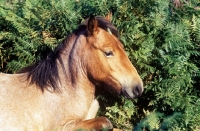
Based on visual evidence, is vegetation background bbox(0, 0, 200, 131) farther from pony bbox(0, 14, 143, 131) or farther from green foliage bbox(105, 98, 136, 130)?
pony bbox(0, 14, 143, 131)

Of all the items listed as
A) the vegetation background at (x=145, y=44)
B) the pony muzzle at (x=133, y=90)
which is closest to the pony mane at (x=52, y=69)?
the pony muzzle at (x=133, y=90)

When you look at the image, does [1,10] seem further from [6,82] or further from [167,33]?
[167,33]

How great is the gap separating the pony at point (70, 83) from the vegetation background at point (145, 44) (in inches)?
23.7

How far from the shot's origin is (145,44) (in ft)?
18.9

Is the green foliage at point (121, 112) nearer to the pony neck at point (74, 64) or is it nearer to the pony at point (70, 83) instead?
the pony at point (70, 83)

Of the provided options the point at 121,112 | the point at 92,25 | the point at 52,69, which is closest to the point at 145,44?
the point at 121,112

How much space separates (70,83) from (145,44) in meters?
1.27

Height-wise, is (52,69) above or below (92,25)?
below

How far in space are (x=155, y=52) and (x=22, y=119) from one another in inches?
79.7

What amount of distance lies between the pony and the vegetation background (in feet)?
1.97

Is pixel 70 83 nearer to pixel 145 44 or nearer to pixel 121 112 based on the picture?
pixel 121 112

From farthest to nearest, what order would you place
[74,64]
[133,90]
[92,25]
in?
[74,64] → [92,25] → [133,90]

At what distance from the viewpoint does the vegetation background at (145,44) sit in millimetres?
5703

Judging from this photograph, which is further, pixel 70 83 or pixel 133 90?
pixel 70 83
